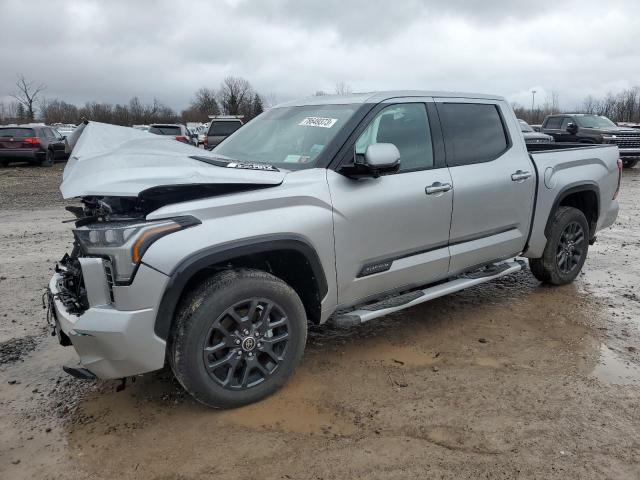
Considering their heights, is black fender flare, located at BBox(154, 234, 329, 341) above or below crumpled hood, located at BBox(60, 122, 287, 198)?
below

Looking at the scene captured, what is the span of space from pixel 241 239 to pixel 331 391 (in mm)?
1174

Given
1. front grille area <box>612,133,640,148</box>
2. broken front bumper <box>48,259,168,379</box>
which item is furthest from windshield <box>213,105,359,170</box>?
front grille area <box>612,133,640,148</box>

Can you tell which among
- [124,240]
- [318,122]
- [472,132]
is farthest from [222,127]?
[124,240]

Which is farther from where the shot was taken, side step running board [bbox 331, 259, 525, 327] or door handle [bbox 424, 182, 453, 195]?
door handle [bbox 424, 182, 453, 195]

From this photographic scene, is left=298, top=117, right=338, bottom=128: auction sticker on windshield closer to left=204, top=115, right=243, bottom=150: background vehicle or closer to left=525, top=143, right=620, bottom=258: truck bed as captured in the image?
left=525, top=143, right=620, bottom=258: truck bed

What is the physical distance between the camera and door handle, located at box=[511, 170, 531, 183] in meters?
4.51

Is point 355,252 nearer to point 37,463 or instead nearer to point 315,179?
point 315,179

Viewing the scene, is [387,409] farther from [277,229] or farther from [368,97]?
[368,97]

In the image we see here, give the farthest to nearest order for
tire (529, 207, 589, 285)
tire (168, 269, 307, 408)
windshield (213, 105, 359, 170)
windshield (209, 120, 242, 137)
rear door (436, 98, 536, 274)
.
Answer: windshield (209, 120, 242, 137) < tire (529, 207, 589, 285) < rear door (436, 98, 536, 274) < windshield (213, 105, 359, 170) < tire (168, 269, 307, 408)

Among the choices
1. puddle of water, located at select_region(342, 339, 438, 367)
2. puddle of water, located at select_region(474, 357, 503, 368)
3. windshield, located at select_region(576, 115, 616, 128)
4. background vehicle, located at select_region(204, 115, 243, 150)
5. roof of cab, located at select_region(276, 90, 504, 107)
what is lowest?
puddle of water, located at select_region(474, 357, 503, 368)

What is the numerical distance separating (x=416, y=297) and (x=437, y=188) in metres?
0.81

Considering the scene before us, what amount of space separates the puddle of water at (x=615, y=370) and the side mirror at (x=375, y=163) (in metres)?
1.98

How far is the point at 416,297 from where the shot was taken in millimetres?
3871

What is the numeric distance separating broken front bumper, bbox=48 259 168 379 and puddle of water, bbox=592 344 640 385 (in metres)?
2.87
